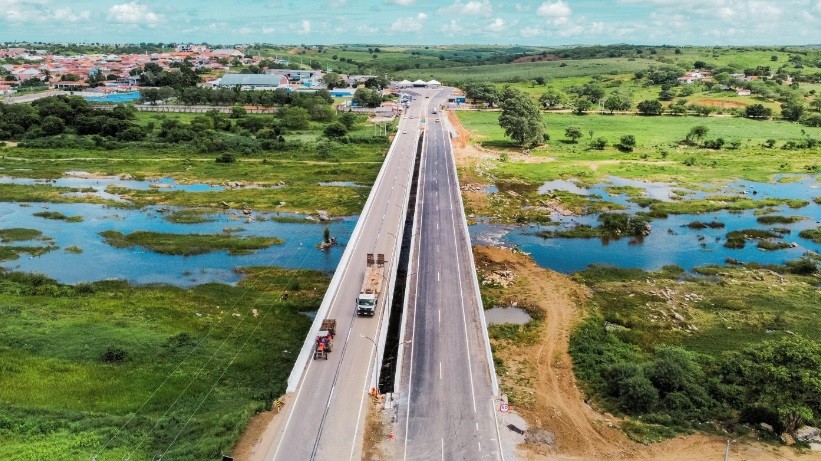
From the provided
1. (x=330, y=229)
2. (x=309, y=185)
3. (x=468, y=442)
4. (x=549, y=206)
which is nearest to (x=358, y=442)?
(x=468, y=442)

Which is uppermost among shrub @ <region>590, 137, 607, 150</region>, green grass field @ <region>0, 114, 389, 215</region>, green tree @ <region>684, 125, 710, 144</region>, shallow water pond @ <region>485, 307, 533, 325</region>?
green tree @ <region>684, 125, 710, 144</region>

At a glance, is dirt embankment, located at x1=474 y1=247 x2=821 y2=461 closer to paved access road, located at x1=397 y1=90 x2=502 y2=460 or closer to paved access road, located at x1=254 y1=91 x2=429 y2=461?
paved access road, located at x1=397 y1=90 x2=502 y2=460

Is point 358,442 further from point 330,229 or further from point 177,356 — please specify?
point 330,229

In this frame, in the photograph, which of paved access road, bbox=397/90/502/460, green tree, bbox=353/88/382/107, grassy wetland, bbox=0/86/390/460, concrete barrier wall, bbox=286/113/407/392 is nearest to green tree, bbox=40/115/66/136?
grassy wetland, bbox=0/86/390/460

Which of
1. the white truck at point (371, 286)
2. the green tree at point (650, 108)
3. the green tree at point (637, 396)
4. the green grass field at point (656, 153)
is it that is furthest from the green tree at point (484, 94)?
the green tree at point (637, 396)

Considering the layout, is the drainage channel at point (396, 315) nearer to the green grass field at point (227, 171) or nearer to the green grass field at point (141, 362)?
the green grass field at point (141, 362)

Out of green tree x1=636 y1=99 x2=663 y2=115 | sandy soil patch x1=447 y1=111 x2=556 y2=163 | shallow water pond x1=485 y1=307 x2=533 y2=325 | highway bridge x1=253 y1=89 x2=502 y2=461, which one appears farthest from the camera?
green tree x1=636 y1=99 x2=663 y2=115
